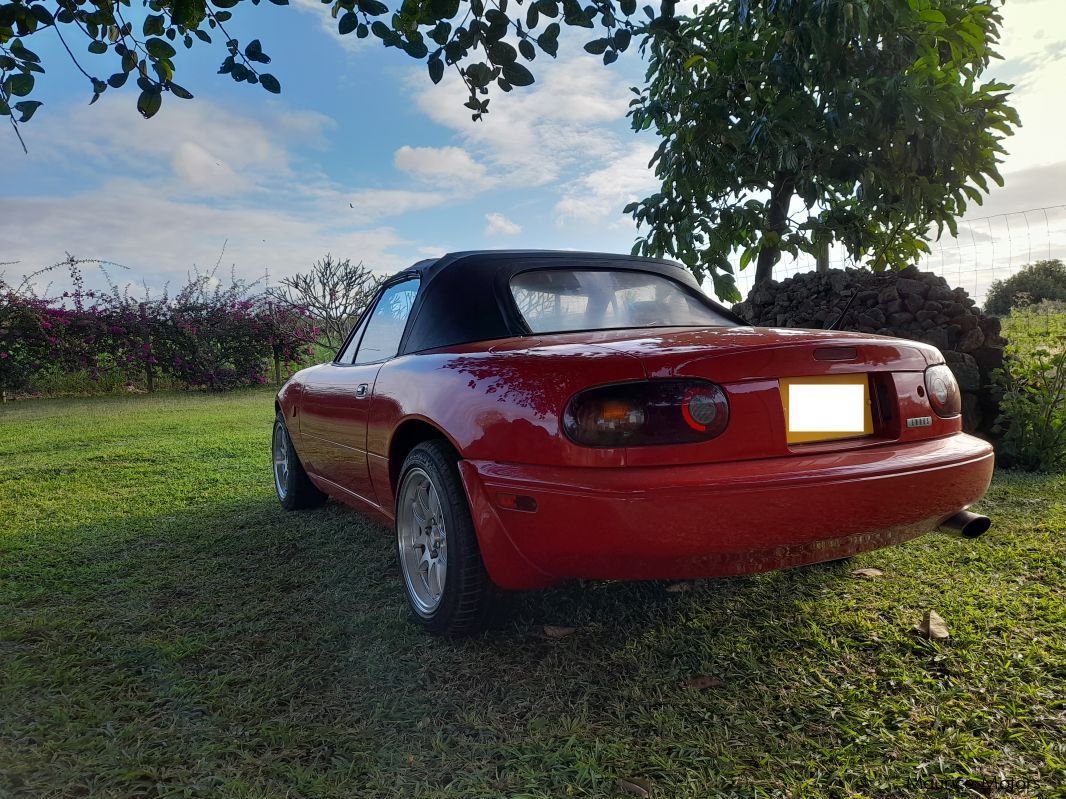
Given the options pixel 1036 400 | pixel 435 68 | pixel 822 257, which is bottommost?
pixel 1036 400

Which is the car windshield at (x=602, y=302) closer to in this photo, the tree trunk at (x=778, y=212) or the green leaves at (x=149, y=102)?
the green leaves at (x=149, y=102)

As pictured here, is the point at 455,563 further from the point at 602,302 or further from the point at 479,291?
the point at 602,302

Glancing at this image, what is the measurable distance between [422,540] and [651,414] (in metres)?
1.16

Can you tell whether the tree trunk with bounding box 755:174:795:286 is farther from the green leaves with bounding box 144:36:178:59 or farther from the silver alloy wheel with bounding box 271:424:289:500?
the green leaves with bounding box 144:36:178:59

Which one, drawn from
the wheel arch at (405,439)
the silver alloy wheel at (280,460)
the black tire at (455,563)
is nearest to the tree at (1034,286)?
the silver alloy wheel at (280,460)

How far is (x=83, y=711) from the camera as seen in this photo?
212 cm

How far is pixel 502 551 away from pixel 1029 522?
3.03 meters

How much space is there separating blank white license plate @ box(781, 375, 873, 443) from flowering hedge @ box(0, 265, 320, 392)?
15.5 metres

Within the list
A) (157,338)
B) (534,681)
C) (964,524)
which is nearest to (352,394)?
(534,681)

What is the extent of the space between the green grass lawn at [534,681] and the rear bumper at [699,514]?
402mm

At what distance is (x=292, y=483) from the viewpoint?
452 centimetres

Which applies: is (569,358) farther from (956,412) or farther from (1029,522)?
(1029,522)

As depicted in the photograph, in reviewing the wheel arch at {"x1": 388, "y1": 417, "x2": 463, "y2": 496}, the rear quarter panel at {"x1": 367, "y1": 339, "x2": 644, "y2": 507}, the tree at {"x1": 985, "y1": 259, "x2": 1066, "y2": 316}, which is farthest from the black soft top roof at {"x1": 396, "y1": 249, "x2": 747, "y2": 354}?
the tree at {"x1": 985, "y1": 259, "x2": 1066, "y2": 316}

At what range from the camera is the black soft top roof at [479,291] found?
2732 millimetres
